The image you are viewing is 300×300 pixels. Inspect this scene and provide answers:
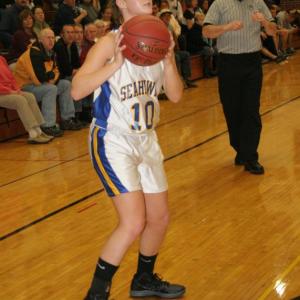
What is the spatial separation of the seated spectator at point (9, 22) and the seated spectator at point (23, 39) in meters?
0.99

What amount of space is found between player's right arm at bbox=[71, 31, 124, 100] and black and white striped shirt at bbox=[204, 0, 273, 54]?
3154 millimetres

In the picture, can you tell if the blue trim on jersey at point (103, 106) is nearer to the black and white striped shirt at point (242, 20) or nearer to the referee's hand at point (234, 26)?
the referee's hand at point (234, 26)

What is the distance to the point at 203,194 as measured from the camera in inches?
226

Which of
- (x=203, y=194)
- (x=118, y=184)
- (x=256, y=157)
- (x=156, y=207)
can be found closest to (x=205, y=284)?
(x=156, y=207)

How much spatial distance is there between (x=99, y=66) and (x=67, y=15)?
8749mm

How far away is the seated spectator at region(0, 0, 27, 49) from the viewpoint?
11127 millimetres

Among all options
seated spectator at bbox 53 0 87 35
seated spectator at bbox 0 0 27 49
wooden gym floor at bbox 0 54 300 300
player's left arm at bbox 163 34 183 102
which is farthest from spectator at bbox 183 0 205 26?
player's left arm at bbox 163 34 183 102

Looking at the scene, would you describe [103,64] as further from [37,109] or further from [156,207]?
[37,109]

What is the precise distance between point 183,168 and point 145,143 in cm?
334

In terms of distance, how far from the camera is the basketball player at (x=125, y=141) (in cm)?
327

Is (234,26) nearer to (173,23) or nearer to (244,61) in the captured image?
(244,61)

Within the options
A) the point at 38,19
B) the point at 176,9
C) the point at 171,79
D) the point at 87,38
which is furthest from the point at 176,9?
the point at 171,79

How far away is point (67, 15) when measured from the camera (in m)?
11.7

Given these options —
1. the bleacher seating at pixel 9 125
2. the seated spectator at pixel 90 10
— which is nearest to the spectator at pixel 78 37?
the bleacher seating at pixel 9 125
